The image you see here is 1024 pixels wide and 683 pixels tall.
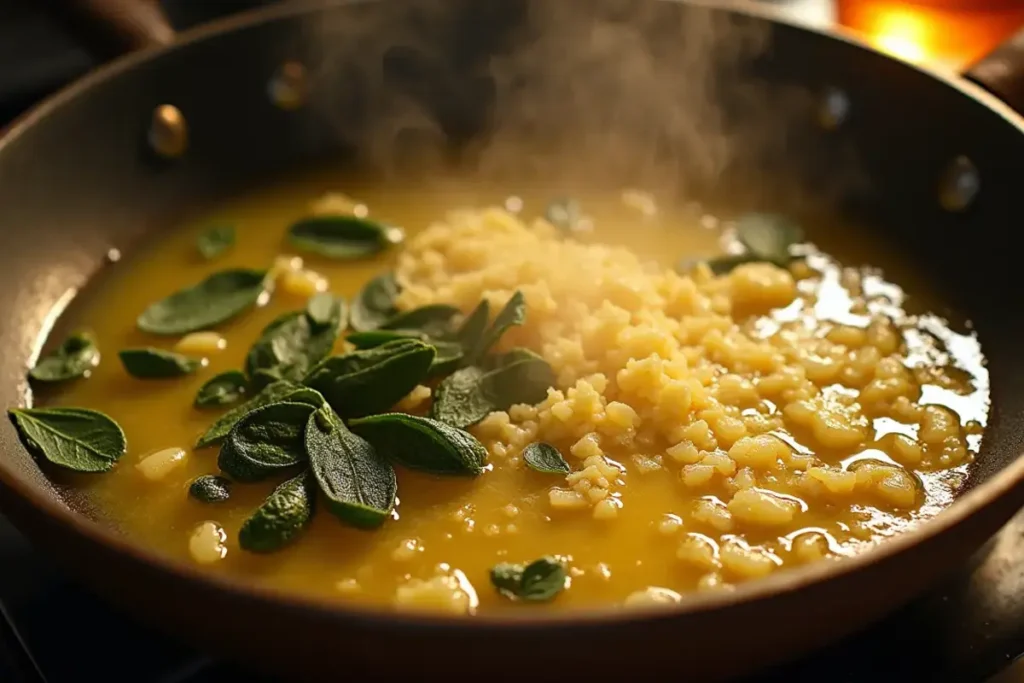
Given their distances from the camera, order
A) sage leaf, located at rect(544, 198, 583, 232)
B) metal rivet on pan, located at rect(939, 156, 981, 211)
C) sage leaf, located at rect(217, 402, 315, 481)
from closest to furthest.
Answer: sage leaf, located at rect(217, 402, 315, 481), metal rivet on pan, located at rect(939, 156, 981, 211), sage leaf, located at rect(544, 198, 583, 232)

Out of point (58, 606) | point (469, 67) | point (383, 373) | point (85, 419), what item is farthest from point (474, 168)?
point (58, 606)

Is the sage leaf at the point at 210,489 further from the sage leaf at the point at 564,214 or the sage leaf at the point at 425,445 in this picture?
the sage leaf at the point at 564,214

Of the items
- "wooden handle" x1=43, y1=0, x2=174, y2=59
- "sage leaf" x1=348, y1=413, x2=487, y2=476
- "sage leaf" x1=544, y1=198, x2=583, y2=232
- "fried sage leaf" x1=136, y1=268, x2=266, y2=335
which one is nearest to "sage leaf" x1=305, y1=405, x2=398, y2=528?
"sage leaf" x1=348, y1=413, x2=487, y2=476

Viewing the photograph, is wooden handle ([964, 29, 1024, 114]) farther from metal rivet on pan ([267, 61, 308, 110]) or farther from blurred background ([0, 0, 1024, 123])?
metal rivet on pan ([267, 61, 308, 110])

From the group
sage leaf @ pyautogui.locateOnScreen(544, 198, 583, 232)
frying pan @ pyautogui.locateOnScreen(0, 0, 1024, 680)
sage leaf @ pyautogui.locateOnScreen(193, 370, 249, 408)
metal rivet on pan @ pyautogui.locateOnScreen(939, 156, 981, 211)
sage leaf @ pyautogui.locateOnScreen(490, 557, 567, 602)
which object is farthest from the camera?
sage leaf @ pyautogui.locateOnScreen(544, 198, 583, 232)

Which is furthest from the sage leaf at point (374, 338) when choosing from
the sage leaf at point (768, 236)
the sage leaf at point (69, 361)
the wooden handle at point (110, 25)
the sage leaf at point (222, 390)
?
the wooden handle at point (110, 25)

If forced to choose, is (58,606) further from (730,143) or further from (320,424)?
(730,143)

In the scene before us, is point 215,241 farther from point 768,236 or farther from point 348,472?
point 768,236
